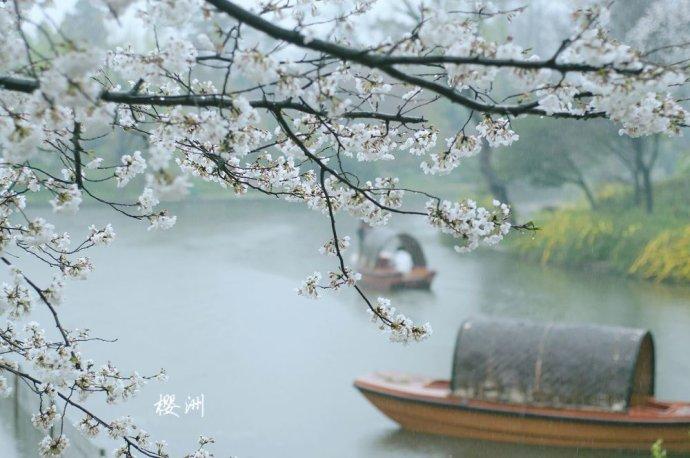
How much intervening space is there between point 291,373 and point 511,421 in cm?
345

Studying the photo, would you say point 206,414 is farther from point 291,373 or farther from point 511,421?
point 511,421

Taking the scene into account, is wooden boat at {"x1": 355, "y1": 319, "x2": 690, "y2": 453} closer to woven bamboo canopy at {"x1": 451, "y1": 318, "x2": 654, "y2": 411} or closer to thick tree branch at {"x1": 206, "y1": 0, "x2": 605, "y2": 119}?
woven bamboo canopy at {"x1": 451, "y1": 318, "x2": 654, "y2": 411}

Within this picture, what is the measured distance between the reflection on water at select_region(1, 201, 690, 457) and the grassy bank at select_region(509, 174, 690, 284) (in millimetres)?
602

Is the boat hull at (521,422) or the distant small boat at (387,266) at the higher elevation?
the distant small boat at (387,266)

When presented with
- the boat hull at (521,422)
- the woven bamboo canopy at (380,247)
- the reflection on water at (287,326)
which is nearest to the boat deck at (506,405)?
the boat hull at (521,422)

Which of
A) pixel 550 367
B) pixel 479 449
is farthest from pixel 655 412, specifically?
pixel 479 449

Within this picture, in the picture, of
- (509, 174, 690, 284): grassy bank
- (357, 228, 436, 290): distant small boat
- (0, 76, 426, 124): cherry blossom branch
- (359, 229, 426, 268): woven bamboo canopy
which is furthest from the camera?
(359, 229, 426, 268): woven bamboo canopy

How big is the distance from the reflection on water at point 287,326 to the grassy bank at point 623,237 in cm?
60

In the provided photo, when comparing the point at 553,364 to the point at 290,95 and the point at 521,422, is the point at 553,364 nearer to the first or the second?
the point at 521,422

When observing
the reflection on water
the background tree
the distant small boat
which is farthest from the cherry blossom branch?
the distant small boat

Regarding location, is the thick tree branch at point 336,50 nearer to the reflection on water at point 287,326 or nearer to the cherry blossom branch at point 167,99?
the cherry blossom branch at point 167,99

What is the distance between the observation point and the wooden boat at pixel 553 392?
7230 mm

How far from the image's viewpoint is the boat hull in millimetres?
7199

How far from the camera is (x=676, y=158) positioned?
23.2 m
